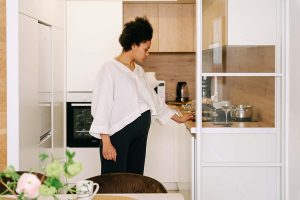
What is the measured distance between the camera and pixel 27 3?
311 cm

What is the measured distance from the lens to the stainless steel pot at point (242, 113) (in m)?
3.15

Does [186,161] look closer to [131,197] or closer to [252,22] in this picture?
[252,22]

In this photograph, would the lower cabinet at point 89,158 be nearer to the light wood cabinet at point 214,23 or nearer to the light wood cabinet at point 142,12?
the light wood cabinet at point 142,12

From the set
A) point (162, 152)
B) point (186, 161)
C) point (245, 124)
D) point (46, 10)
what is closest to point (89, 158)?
point (162, 152)

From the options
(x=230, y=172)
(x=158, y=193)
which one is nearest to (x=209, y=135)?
(x=230, y=172)

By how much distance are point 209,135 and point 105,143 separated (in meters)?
0.65

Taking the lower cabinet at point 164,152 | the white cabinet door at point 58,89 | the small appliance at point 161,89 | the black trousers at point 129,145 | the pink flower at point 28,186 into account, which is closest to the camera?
the pink flower at point 28,186

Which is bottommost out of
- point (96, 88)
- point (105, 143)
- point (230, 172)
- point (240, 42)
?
point (230, 172)

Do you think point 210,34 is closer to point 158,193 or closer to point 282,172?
point 282,172

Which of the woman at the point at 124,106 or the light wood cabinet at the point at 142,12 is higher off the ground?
the light wood cabinet at the point at 142,12

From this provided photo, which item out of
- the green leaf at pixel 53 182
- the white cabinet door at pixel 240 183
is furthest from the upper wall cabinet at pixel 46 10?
the green leaf at pixel 53 182

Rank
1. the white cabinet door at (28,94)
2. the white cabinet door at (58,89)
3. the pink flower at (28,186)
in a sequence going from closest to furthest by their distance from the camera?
1. the pink flower at (28,186)
2. the white cabinet door at (28,94)
3. the white cabinet door at (58,89)

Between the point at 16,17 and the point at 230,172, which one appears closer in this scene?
the point at 16,17

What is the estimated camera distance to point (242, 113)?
317 centimetres
